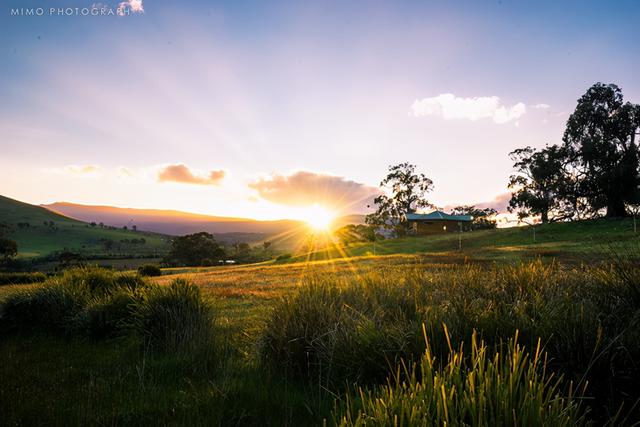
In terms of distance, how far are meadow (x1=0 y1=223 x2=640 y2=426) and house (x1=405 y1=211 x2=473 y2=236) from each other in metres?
78.2

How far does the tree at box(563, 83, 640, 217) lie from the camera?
50.5 m

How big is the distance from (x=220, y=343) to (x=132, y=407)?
7.80 ft

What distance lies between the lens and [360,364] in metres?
4.04

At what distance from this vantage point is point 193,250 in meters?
87.9

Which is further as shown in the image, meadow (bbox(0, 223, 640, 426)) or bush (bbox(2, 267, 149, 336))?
bush (bbox(2, 267, 149, 336))

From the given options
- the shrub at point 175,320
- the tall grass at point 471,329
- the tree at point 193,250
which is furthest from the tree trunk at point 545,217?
the tree at point 193,250

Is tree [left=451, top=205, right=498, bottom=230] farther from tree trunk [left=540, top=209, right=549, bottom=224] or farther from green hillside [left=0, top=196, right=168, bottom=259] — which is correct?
green hillside [left=0, top=196, right=168, bottom=259]

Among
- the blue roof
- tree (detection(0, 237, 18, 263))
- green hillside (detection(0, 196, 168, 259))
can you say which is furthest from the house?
green hillside (detection(0, 196, 168, 259))

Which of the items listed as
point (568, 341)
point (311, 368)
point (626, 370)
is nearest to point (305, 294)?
point (311, 368)

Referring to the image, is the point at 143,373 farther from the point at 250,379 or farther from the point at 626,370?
the point at 626,370

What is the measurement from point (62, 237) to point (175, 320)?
182m

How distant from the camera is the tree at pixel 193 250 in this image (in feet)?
287

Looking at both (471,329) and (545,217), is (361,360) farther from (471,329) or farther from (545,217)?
(545,217)

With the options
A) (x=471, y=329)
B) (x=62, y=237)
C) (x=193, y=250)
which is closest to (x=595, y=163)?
(x=471, y=329)
